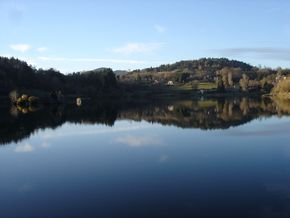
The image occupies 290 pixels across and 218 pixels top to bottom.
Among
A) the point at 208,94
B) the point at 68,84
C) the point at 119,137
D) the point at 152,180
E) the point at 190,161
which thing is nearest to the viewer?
the point at 152,180

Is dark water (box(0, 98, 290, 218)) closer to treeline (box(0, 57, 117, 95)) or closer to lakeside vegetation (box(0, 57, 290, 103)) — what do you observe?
lakeside vegetation (box(0, 57, 290, 103))

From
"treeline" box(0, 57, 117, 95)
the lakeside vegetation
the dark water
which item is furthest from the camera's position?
"treeline" box(0, 57, 117, 95)

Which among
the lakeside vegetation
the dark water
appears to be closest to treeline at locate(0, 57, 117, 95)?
the lakeside vegetation

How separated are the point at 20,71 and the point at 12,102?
59.4 ft

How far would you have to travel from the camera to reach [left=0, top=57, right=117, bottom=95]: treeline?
96812mm

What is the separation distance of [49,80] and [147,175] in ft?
310

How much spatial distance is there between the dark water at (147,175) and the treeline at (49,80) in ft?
219

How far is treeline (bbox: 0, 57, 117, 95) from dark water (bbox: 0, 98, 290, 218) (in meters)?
66.7

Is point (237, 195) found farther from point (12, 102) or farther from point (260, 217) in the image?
point (12, 102)

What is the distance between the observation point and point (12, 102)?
276 ft

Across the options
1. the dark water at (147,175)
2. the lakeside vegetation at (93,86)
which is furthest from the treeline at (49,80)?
the dark water at (147,175)

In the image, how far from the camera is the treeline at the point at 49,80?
96.8 meters

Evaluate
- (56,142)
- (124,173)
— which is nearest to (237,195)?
(124,173)

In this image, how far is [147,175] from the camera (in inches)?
717
